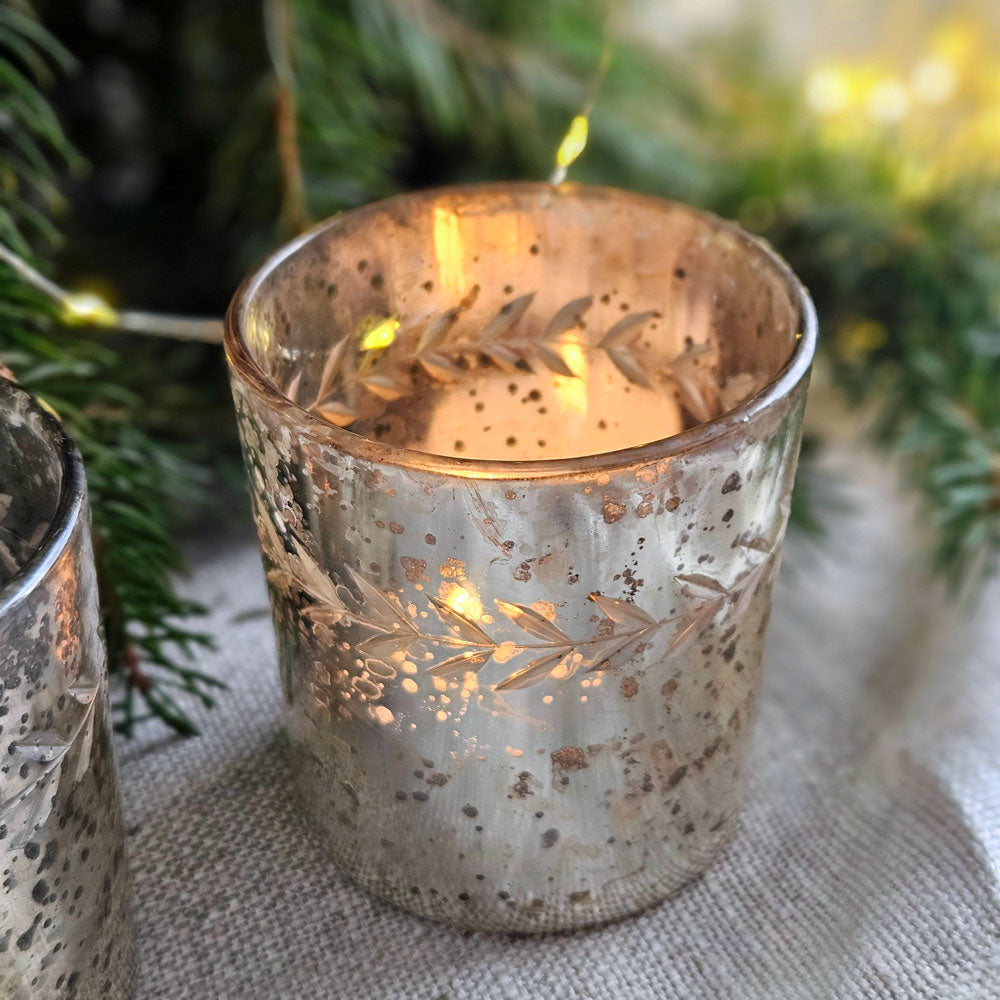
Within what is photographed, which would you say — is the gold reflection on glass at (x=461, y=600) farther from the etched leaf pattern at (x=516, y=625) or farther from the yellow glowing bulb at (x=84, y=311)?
the yellow glowing bulb at (x=84, y=311)

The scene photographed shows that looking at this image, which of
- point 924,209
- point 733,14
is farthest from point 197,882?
point 733,14

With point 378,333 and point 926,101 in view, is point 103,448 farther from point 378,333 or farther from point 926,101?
point 926,101

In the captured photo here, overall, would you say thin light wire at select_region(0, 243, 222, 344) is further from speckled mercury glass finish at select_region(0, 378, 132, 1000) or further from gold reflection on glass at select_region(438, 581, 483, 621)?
gold reflection on glass at select_region(438, 581, 483, 621)

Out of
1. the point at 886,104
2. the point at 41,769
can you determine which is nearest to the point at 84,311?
the point at 41,769

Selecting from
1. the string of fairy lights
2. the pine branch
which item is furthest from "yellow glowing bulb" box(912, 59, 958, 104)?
the pine branch

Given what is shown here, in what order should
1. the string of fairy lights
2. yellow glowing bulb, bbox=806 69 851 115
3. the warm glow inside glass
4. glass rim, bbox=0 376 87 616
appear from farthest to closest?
yellow glowing bulb, bbox=806 69 851 115
the string of fairy lights
the warm glow inside glass
glass rim, bbox=0 376 87 616

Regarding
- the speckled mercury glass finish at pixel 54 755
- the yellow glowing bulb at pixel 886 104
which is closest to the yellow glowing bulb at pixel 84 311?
the speckled mercury glass finish at pixel 54 755
